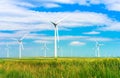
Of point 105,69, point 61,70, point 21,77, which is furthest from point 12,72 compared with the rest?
point 105,69

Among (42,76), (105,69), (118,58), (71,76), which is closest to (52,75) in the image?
(42,76)

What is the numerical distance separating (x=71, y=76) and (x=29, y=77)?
2778 mm

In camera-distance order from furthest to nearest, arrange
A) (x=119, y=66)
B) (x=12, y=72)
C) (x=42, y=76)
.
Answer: (x=12, y=72) < (x=42, y=76) < (x=119, y=66)

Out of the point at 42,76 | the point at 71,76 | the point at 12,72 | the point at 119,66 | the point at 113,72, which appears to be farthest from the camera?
the point at 12,72

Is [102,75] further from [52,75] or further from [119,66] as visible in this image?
[52,75]

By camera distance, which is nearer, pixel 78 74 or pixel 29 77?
pixel 78 74

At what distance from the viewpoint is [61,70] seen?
55.8 ft

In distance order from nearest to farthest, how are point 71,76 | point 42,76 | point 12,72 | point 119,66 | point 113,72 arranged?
point 113,72 → point 71,76 → point 119,66 → point 42,76 → point 12,72

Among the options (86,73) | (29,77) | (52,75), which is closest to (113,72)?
(86,73)

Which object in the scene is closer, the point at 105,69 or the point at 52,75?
the point at 105,69

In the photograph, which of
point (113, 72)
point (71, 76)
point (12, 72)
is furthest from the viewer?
point (12, 72)

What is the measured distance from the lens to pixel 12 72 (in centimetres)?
1906

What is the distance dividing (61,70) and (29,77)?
160cm

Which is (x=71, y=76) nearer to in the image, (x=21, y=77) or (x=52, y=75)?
(x=52, y=75)
